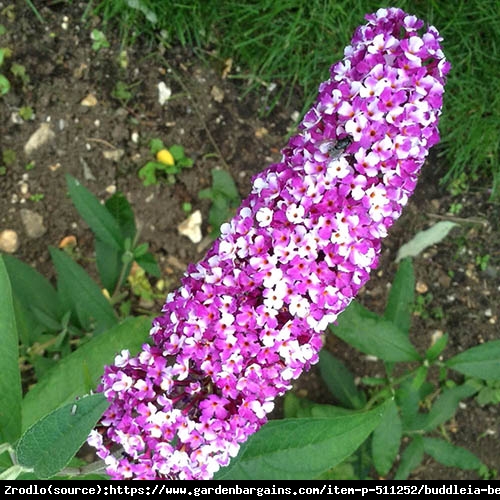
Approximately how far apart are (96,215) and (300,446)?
50.3 inches

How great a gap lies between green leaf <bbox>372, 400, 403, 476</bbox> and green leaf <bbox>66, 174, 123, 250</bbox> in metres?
1.36

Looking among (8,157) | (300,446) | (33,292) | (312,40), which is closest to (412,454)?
(300,446)

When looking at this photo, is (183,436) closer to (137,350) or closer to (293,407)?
(137,350)

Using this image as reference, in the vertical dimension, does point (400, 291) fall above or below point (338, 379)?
above

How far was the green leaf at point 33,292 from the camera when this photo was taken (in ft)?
9.12

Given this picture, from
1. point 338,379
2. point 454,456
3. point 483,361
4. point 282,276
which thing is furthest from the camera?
point 338,379

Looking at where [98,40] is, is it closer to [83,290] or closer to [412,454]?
[83,290]

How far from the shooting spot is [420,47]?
182cm

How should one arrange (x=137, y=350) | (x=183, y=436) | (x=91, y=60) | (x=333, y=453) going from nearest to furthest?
(x=183, y=436) → (x=333, y=453) → (x=137, y=350) → (x=91, y=60)

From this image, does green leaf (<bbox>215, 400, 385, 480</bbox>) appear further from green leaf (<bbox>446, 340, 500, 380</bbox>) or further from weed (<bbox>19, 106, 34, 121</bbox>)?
weed (<bbox>19, 106, 34, 121</bbox>)

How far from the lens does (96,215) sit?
271cm

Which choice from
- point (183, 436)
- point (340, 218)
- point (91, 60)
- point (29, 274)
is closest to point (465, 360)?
point (340, 218)

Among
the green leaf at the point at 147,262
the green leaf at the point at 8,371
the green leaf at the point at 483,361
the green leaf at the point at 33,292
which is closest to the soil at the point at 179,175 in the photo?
the green leaf at the point at 33,292

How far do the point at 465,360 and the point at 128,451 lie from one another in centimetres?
139
